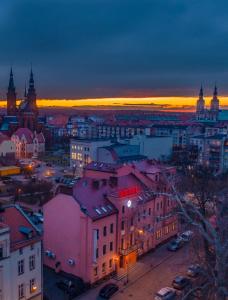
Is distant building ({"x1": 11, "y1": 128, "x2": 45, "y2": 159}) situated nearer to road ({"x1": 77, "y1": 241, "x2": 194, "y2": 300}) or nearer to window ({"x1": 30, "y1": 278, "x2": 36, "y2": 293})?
road ({"x1": 77, "y1": 241, "x2": 194, "y2": 300})

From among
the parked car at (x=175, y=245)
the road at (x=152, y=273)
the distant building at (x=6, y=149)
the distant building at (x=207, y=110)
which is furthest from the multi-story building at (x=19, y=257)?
the distant building at (x=207, y=110)

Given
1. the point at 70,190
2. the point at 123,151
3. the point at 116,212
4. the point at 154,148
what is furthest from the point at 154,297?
the point at 154,148

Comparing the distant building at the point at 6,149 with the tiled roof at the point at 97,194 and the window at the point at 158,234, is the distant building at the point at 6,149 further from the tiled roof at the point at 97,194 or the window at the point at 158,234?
the tiled roof at the point at 97,194

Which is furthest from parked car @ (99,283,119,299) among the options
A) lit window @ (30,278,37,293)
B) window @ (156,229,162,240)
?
window @ (156,229,162,240)

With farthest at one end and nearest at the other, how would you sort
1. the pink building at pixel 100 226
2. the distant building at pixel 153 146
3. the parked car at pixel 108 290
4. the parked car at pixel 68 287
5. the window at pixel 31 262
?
the distant building at pixel 153 146 < the pink building at pixel 100 226 < the parked car at pixel 68 287 < the parked car at pixel 108 290 < the window at pixel 31 262

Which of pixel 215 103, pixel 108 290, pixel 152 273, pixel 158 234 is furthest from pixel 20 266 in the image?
pixel 215 103

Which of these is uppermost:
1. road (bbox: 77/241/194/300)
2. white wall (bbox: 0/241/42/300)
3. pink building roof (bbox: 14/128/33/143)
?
pink building roof (bbox: 14/128/33/143)
